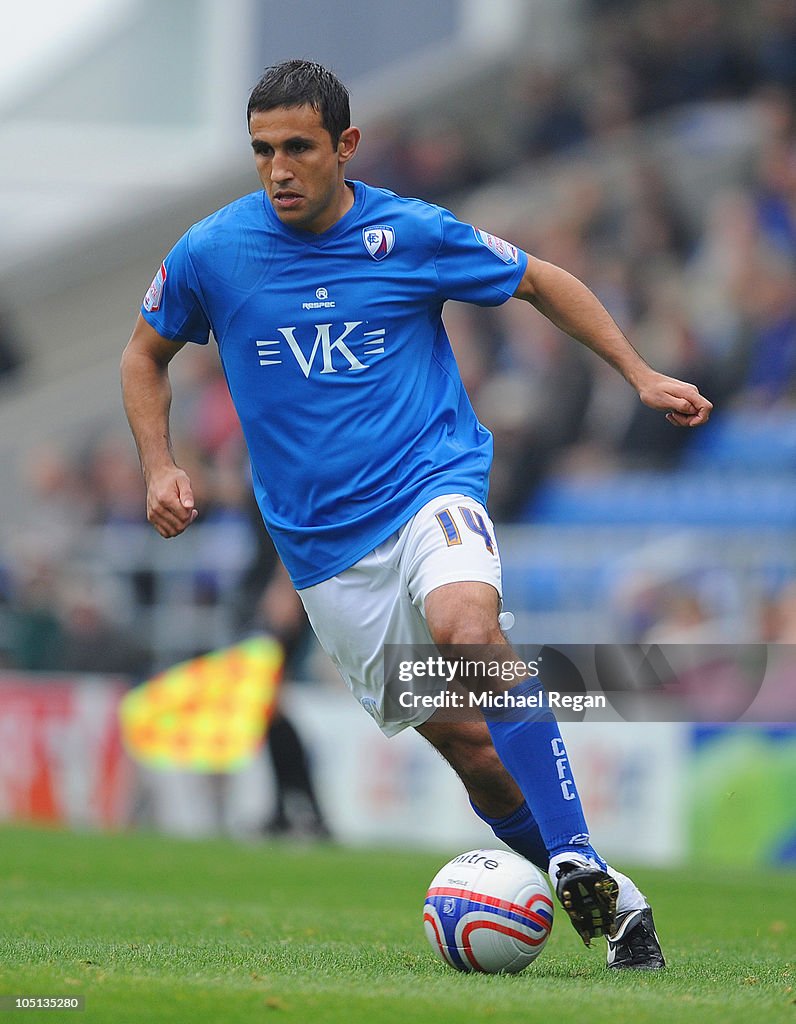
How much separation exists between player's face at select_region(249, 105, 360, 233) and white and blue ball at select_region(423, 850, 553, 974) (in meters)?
2.14

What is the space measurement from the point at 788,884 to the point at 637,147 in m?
11.1

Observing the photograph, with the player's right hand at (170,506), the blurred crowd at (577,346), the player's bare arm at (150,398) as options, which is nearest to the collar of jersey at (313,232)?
the player's bare arm at (150,398)

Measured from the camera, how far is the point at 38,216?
77.9ft

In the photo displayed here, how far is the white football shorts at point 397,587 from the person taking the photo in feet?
17.6

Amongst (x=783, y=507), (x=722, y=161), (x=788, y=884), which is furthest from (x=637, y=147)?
(x=788, y=884)

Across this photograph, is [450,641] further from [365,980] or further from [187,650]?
[187,650]

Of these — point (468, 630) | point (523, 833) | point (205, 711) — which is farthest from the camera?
point (205, 711)

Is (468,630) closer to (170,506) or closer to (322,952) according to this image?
(170,506)

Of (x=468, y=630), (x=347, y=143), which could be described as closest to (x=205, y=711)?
(x=347, y=143)

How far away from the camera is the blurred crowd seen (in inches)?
599

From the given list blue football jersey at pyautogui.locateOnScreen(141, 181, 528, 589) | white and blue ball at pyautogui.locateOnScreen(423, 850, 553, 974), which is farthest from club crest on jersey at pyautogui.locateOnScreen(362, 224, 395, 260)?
white and blue ball at pyautogui.locateOnScreen(423, 850, 553, 974)

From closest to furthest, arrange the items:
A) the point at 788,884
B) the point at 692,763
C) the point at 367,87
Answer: the point at 788,884 → the point at 692,763 → the point at 367,87

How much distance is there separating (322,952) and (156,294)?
2.23 m

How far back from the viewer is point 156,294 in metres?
5.82
